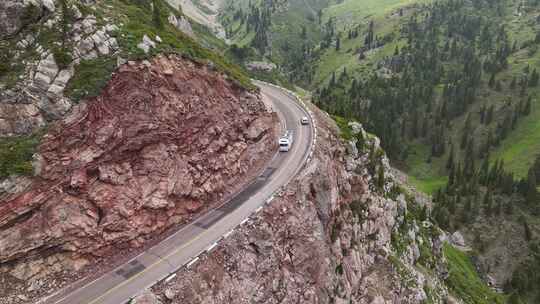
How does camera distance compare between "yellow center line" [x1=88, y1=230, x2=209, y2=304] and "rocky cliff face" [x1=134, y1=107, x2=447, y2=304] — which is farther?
"rocky cliff face" [x1=134, y1=107, x2=447, y2=304]

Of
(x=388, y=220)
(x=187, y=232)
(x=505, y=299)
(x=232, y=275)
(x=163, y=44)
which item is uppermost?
(x=163, y=44)

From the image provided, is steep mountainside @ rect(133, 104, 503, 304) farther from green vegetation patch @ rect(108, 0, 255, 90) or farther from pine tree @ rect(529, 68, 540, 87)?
pine tree @ rect(529, 68, 540, 87)

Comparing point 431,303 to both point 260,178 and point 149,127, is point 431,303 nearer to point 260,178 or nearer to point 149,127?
point 260,178

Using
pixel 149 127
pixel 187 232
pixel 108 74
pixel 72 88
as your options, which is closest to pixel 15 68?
pixel 72 88

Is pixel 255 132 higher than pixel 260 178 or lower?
higher

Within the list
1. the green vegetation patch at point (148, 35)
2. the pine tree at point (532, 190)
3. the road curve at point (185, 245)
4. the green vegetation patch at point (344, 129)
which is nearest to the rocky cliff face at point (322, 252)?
the road curve at point (185, 245)

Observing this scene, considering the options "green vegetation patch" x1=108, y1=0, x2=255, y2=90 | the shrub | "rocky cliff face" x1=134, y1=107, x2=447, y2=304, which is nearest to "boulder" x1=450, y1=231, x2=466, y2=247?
"rocky cliff face" x1=134, y1=107, x2=447, y2=304
